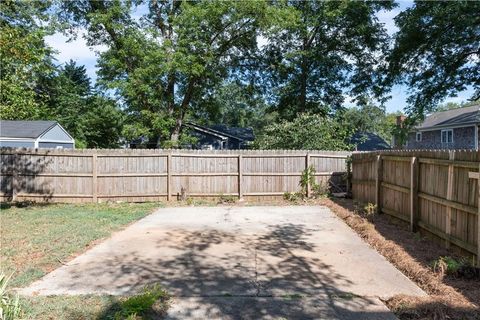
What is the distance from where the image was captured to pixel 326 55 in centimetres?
2498

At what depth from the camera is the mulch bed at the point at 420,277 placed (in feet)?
12.0

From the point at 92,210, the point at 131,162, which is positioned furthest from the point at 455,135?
the point at 92,210

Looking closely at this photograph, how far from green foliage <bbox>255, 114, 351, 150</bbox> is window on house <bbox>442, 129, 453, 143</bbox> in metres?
15.4

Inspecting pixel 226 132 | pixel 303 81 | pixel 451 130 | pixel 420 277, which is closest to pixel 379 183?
pixel 420 277

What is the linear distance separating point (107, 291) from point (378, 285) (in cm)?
305

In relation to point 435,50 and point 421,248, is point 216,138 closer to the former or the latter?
point 435,50

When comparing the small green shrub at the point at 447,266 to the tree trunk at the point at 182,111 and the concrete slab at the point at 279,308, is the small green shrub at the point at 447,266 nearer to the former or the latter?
the concrete slab at the point at 279,308

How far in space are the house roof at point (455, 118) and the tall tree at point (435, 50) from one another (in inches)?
221

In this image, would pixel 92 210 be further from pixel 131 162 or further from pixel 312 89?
pixel 312 89

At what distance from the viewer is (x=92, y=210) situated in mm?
10766

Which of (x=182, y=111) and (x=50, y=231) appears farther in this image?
(x=182, y=111)

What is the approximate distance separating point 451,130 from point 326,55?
10831mm

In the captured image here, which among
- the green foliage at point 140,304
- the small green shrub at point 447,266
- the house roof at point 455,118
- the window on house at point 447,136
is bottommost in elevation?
the green foliage at point 140,304

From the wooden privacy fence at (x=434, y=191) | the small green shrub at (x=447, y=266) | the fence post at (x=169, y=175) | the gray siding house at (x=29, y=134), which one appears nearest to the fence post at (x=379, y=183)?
the wooden privacy fence at (x=434, y=191)
